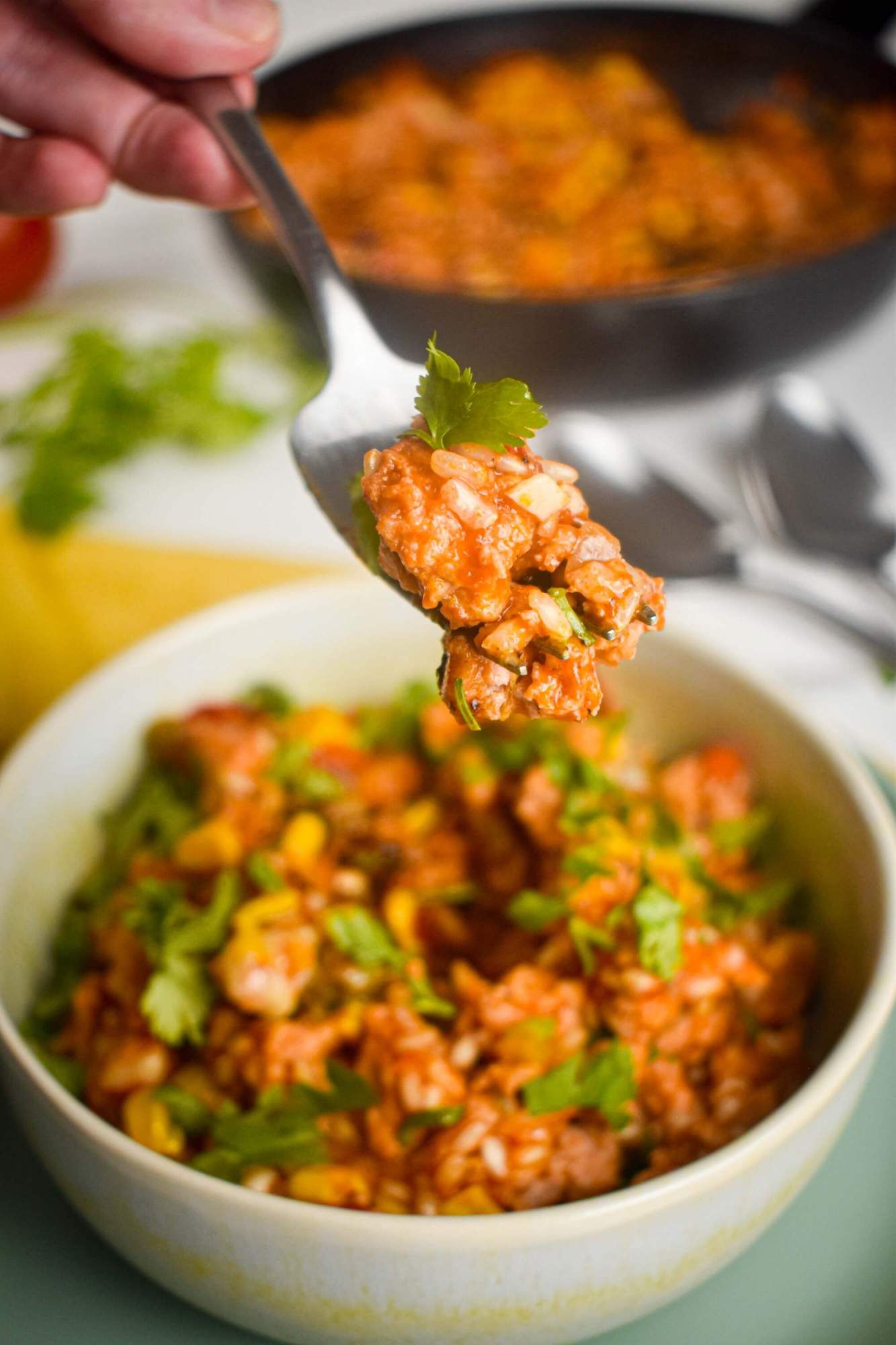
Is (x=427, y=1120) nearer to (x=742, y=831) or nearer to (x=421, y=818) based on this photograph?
(x=421, y=818)

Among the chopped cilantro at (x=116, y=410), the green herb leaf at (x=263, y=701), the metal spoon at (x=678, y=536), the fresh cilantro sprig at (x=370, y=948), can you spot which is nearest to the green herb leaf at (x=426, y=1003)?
the fresh cilantro sprig at (x=370, y=948)

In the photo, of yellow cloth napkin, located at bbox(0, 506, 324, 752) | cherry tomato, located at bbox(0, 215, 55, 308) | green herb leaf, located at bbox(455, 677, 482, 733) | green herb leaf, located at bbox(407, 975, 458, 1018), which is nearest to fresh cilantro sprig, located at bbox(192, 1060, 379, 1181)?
green herb leaf, located at bbox(407, 975, 458, 1018)

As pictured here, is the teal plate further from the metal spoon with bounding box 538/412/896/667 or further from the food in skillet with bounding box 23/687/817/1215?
the metal spoon with bounding box 538/412/896/667

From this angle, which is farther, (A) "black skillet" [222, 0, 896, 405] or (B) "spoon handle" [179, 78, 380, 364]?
(A) "black skillet" [222, 0, 896, 405]

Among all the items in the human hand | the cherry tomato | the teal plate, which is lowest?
the teal plate

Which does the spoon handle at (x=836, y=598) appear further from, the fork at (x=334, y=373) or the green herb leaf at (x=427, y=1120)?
the green herb leaf at (x=427, y=1120)

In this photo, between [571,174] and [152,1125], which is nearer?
[152,1125]

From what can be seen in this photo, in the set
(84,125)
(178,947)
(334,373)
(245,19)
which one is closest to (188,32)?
(245,19)

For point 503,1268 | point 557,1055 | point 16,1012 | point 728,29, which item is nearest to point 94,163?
point 16,1012

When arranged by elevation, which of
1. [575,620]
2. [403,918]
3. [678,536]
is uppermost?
[575,620]
